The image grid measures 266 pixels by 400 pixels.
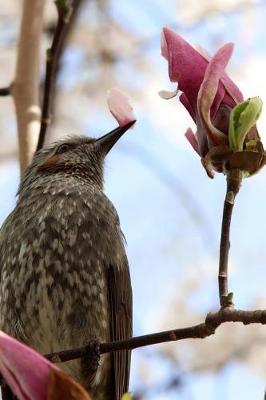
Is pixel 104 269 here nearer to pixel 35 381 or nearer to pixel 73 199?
pixel 73 199

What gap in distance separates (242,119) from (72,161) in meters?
1.78

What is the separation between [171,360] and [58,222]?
72.8 inches

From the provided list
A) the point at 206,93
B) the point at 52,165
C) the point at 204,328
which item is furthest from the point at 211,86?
the point at 52,165

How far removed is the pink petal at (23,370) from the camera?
4.73ft

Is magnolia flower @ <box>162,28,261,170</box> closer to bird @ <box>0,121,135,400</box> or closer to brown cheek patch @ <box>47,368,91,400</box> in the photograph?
brown cheek patch @ <box>47,368,91,400</box>

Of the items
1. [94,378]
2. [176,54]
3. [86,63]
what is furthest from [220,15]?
[176,54]

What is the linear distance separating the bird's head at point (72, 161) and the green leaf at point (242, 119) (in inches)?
61.1

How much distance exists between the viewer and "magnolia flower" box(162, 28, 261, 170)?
1.84m

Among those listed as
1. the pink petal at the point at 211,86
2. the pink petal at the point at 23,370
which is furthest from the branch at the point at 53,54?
the pink petal at the point at 23,370

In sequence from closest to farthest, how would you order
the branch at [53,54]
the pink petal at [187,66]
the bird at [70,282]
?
the pink petal at [187,66], the branch at [53,54], the bird at [70,282]

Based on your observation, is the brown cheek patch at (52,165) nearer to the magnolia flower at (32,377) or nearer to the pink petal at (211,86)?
the pink petal at (211,86)

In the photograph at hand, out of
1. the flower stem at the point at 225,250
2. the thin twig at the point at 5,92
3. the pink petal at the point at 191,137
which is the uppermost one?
the thin twig at the point at 5,92

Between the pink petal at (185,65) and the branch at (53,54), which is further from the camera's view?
the branch at (53,54)

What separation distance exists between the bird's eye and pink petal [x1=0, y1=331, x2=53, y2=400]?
2.16m
